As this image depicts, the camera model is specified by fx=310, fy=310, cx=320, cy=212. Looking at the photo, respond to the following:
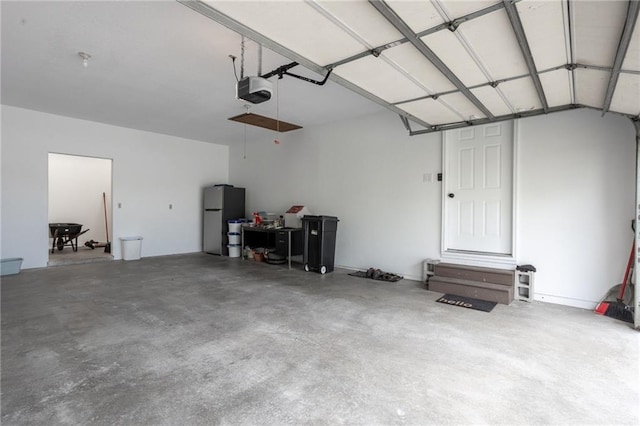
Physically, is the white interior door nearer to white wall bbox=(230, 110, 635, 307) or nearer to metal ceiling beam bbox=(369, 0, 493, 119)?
white wall bbox=(230, 110, 635, 307)

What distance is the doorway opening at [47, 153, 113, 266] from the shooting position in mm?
7965

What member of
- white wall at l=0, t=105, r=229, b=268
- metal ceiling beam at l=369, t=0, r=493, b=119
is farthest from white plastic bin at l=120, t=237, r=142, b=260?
metal ceiling beam at l=369, t=0, r=493, b=119

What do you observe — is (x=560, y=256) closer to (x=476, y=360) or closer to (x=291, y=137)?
(x=476, y=360)

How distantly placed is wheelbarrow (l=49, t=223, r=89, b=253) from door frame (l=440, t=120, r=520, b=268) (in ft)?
28.3

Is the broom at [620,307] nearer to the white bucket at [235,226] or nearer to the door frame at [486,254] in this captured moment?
the door frame at [486,254]

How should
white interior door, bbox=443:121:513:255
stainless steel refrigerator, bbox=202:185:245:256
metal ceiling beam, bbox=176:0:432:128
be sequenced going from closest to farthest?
1. metal ceiling beam, bbox=176:0:432:128
2. white interior door, bbox=443:121:513:255
3. stainless steel refrigerator, bbox=202:185:245:256

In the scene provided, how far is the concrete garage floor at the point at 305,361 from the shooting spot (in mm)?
1882

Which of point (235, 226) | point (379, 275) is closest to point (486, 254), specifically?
point (379, 275)

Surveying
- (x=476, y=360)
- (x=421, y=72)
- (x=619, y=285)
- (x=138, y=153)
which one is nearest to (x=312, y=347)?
(x=476, y=360)

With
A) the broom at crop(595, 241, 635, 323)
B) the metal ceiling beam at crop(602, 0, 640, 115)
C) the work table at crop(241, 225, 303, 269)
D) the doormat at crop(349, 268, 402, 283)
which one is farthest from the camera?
the work table at crop(241, 225, 303, 269)

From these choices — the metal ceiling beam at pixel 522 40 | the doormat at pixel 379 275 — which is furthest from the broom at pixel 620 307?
the doormat at pixel 379 275

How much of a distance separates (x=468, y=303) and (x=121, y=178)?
24.1 feet

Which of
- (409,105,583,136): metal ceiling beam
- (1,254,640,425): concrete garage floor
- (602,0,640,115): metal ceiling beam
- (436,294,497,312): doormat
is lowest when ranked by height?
(1,254,640,425): concrete garage floor

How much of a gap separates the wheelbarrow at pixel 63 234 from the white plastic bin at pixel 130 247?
195cm
